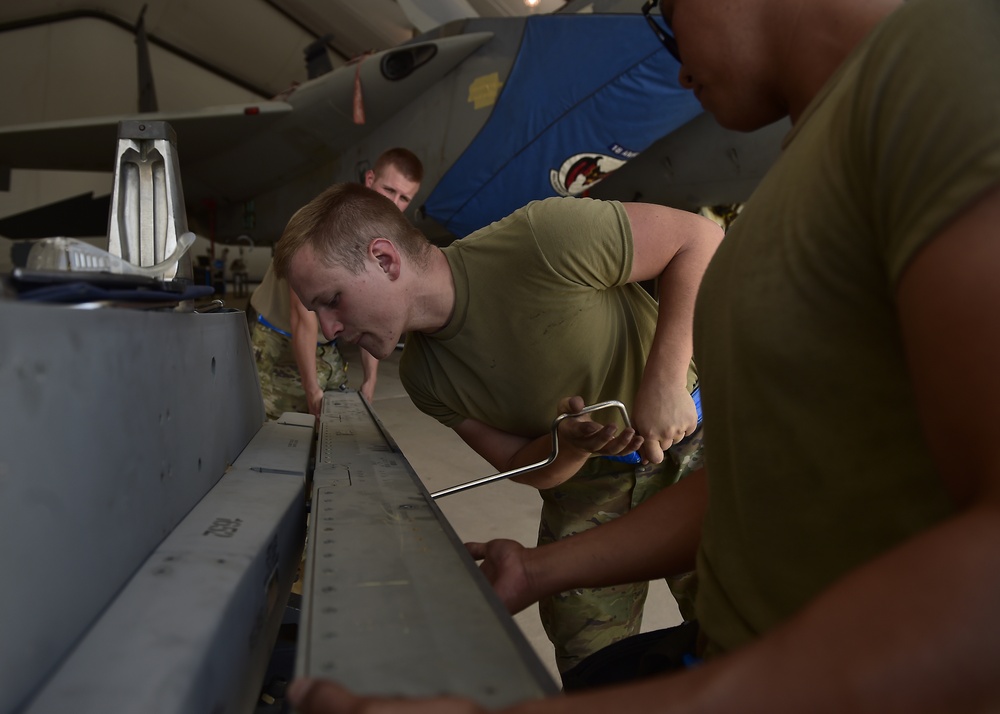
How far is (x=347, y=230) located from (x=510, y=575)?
0.68 meters

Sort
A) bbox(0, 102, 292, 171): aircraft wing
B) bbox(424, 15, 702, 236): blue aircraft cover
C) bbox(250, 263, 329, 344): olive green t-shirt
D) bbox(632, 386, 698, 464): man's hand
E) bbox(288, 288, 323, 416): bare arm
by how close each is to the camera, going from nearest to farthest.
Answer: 1. bbox(632, 386, 698, 464): man's hand
2. bbox(288, 288, 323, 416): bare arm
3. bbox(250, 263, 329, 344): olive green t-shirt
4. bbox(424, 15, 702, 236): blue aircraft cover
5. bbox(0, 102, 292, 171): aircraft wing

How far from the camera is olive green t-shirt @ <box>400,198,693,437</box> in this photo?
1057mm

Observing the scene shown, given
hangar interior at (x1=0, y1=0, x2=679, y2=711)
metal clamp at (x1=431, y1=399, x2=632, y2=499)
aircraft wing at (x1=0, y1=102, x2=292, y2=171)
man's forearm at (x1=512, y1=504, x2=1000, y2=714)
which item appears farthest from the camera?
hangar interior at (x1=0, y1=0, x2=679, y2=711)

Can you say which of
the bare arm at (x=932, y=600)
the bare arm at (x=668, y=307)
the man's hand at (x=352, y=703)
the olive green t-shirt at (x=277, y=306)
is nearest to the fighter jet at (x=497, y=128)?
the olive green t-shirt at (x=277, y=306)

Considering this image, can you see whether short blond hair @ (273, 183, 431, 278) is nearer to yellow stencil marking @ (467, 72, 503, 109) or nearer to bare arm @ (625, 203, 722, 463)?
bare arm @ (625, 203, 722, 463)

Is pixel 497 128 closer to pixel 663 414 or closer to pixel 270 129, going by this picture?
pixel 270 129

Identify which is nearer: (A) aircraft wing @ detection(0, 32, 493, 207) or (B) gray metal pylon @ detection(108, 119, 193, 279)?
(B) gray metal pylon @ detection(108, 119, 193, 279)

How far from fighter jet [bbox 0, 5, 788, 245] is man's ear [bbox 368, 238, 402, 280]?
2412mm

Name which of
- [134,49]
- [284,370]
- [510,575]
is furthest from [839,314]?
[134,49]

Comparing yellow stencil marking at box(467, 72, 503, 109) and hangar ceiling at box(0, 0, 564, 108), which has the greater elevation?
hangar ceiling at box(0, 0, 564, 108)

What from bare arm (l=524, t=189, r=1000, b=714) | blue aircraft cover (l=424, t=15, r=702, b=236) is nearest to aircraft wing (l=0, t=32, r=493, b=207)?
blue aircraft cover (l=424, t=15, r=702, b=236)

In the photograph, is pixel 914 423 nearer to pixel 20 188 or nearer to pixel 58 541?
pixel 58 541

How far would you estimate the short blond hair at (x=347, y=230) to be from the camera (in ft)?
3.54

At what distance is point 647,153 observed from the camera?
12.3ft
